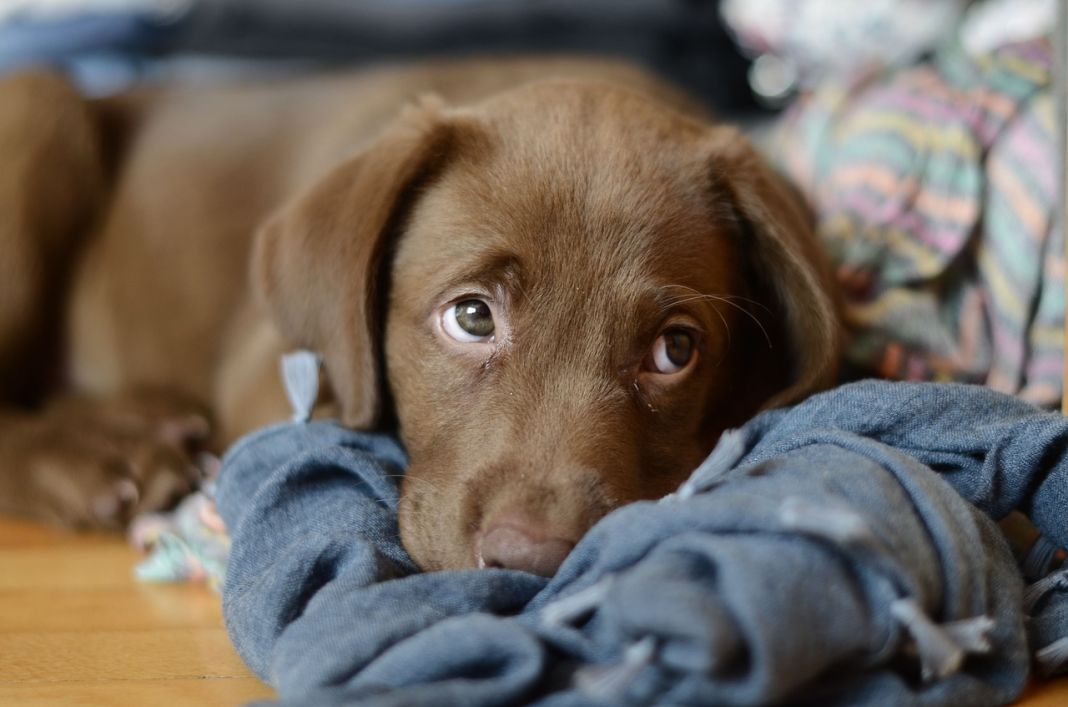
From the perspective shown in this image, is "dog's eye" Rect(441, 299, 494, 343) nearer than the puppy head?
No

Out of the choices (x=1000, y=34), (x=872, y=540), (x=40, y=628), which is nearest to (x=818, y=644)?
(x=872, y=540)

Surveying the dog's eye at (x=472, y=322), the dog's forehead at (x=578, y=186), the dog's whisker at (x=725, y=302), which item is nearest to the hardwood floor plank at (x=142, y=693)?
the dog's eye at (x=472, y=322)

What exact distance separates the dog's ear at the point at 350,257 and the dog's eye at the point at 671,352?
590 millimetres

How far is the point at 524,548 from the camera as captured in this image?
5.83ft

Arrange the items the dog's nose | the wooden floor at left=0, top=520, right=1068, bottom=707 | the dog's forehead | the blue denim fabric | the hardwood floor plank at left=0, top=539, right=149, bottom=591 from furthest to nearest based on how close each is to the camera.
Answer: the hardwood floor plank at left=0, top=539, right=149, bottom=591 → the dog's forehead → the wooden floor at left=0, top=520, right=1068, bottom=707 → the dog's nose → the blue denim fabric

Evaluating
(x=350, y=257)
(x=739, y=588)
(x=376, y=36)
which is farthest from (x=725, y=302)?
(x=376, y=36)

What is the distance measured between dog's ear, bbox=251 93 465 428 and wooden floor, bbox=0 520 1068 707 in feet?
1.80

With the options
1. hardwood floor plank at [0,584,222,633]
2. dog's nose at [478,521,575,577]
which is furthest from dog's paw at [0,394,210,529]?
dog's nose at [478,521,575,577]

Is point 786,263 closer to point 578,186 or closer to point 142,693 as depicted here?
point 578,186

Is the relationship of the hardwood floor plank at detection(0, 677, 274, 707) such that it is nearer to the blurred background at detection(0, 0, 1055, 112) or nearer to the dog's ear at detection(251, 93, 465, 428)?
the dog's ear at detection(251, 93, 465, 428)

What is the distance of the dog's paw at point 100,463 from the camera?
2.88 m

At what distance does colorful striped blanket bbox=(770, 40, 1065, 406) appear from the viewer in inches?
107

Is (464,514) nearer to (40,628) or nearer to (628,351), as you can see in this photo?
(628,351)

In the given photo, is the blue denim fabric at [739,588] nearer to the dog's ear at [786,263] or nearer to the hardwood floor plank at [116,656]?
the hardwood floor plank at [116,656]
